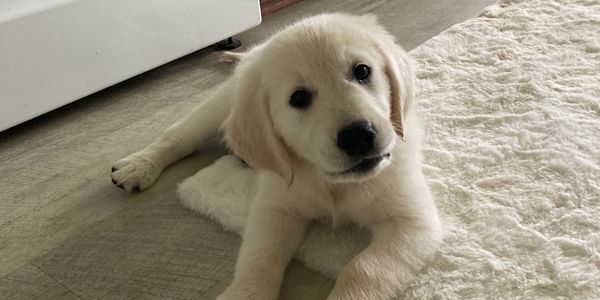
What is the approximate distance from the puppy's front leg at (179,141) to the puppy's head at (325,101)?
2.18 ft

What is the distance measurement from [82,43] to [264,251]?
1.75 meters

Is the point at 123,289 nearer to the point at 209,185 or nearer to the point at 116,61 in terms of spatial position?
the point at 209,185

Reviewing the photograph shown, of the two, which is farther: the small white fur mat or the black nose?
the small white fur mat

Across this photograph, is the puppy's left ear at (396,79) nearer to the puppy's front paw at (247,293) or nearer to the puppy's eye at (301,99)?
the puppy's eye at (301,99)

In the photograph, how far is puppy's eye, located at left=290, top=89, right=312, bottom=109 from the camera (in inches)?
51.5

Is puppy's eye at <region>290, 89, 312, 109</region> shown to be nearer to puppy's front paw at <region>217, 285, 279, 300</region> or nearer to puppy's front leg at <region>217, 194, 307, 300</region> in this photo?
puppy's front leg at <region>217, 194, 307, 300</region>

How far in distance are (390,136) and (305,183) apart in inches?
12.1

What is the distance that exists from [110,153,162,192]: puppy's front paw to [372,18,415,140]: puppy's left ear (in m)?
1.00

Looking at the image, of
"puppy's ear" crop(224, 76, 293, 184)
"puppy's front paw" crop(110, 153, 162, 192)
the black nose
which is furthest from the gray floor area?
the black nose

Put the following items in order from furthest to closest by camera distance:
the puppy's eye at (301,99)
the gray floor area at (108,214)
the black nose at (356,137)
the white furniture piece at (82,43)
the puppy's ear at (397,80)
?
1. the white furniture piece at (82,43)
2. the gray floor area at (108,214)
3. the puppy's ear at (397,80)
4. the puppy's eye at (301,99)
5. the black nose at (356,137)

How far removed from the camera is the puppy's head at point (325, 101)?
4.06ft

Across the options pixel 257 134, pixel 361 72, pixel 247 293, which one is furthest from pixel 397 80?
pixel 247 293

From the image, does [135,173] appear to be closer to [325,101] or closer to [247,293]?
[247,293]

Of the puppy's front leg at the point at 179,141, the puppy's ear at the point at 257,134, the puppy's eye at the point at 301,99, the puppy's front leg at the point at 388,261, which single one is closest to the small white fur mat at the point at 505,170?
the puppy's front leg at the point at 388,261
